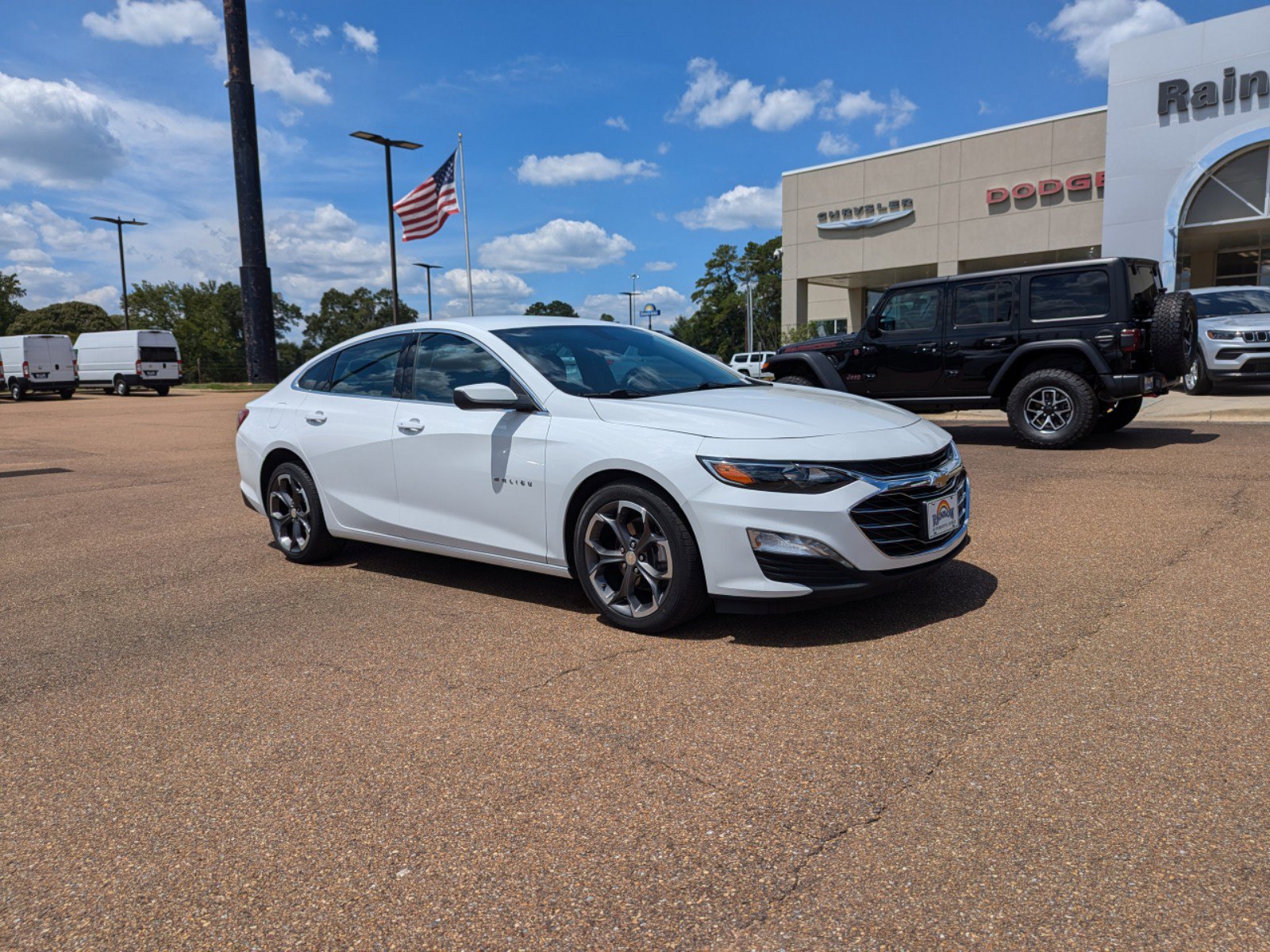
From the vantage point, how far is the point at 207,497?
348 inches

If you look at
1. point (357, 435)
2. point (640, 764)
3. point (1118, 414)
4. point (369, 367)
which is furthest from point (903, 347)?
point (640, 764)

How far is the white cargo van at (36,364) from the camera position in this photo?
31.3 m

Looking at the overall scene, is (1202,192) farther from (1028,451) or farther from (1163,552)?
(1163,552)

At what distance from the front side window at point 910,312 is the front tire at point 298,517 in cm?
736

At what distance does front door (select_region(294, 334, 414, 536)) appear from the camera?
526 cm

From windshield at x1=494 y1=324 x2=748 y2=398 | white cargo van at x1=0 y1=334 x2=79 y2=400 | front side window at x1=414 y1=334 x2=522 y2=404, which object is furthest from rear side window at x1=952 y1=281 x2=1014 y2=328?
white cargo van at x1=0 y1=334 x2=79 y2=400

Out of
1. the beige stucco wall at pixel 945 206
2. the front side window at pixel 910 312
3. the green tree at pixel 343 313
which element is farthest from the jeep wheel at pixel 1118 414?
the green tree at pixel 343 313

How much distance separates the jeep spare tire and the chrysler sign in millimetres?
30325

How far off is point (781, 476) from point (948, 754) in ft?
4.40

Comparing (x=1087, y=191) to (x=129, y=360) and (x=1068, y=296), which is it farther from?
(x=129, y=360)

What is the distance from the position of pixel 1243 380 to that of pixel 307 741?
15.6 meters

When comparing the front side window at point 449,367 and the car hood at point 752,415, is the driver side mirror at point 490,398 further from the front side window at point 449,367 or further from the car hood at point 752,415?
the car hood at point 752,415

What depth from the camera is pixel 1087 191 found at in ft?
108

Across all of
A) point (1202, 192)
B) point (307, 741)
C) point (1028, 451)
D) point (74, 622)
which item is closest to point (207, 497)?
point (74, 622)
